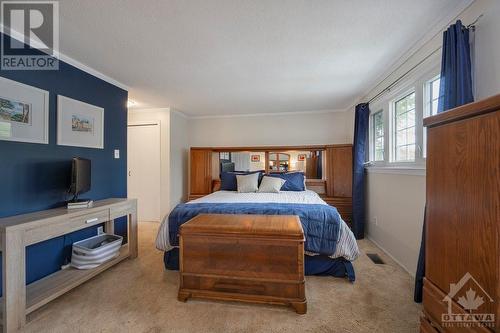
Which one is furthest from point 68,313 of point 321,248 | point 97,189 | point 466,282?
point 466,282

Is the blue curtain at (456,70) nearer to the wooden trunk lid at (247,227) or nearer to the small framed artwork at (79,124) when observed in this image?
the wooden trunk lid at (247,227)

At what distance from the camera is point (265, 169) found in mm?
4324

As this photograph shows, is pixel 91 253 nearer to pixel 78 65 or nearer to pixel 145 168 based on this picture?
pixel 78 65

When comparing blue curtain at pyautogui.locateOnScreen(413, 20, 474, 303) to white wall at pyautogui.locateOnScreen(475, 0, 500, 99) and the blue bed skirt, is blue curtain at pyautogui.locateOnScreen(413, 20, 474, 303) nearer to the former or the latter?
white wall at pyautogui.locateOnScreen(475, 0, 500, 99)

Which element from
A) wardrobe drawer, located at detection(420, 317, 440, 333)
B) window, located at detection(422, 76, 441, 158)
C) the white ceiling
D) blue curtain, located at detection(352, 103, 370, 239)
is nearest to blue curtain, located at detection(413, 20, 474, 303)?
the white ceiling

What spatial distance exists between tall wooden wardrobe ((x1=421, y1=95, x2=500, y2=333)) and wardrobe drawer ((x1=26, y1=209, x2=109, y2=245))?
8.07ft

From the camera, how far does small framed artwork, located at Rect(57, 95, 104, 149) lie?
2184 mm

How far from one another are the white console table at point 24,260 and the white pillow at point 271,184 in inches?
81.6

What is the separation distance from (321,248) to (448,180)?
1437mm

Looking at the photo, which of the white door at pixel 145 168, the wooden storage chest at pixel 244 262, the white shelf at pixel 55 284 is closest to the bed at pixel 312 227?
the wooden storage chest at pixel 244 262

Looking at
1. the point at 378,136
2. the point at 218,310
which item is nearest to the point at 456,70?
the point at 378,136

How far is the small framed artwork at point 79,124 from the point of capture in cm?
218
